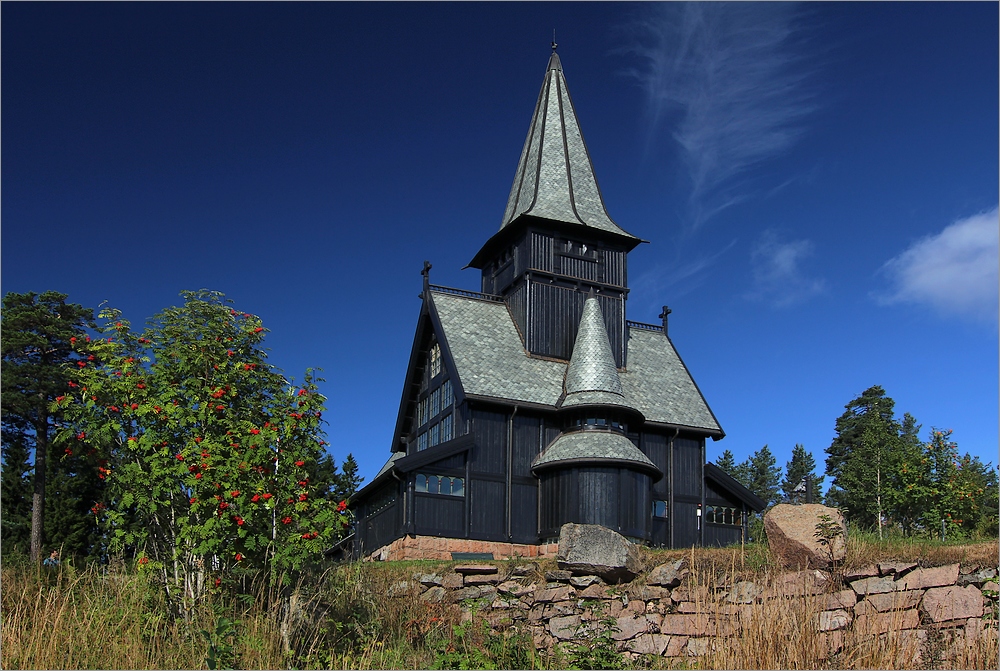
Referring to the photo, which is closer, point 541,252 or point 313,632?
point 313,632

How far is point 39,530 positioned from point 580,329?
20226 millimetres

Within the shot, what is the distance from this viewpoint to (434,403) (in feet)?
108

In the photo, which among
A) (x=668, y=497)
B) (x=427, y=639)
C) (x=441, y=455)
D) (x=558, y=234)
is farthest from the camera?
(x=558, y=234)

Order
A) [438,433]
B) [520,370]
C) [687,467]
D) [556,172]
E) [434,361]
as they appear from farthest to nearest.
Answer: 1. [556,172]
2. [434,361]
3. [438,433]
4. [687,467]
5. [520,370]

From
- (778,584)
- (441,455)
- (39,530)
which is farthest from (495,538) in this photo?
(778,584)

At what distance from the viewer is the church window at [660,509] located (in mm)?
30734

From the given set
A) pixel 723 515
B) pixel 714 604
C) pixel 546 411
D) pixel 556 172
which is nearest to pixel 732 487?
pixel 723 515

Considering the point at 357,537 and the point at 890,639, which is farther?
the point at 357,537

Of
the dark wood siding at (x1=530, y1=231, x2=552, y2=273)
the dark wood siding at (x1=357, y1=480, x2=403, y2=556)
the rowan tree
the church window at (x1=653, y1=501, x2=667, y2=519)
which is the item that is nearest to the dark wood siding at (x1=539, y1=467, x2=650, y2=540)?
the church window at (x1=653, y1=501, x2=667, y2=519)

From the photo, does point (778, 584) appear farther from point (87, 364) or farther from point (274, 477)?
point (87, 364)

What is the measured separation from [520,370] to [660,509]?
629cm

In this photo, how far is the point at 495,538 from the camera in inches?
1133

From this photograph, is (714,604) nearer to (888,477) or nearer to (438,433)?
(438,433)

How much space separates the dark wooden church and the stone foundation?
0.16 feet
